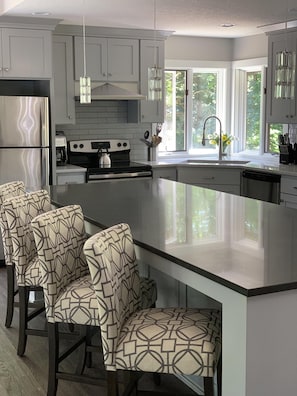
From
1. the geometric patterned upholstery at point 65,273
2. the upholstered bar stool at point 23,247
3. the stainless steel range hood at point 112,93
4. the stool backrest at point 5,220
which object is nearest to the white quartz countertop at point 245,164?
the stainless steel range hood at point 112,93

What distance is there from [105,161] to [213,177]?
122 cm

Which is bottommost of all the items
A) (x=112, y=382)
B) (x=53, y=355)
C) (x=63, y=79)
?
(x=53, y=355)

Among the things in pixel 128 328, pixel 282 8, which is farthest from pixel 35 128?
pixel 128 328

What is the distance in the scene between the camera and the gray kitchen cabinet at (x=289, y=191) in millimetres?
5375

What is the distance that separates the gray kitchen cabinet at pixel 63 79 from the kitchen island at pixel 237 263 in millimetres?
2400

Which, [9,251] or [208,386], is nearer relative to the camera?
[208,386]

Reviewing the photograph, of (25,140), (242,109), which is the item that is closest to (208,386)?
(25,140)

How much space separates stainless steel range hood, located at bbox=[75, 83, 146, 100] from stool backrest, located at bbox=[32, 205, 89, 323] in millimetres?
3022

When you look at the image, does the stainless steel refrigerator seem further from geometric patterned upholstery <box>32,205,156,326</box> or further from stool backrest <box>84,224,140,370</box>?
stool backrest <box>84,224,140,370</box>

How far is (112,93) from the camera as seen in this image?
235 inches

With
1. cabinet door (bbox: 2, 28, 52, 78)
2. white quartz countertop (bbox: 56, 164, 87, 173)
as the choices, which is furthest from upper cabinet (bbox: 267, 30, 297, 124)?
cabinet door (bbox: 2, 28, 52, 78)

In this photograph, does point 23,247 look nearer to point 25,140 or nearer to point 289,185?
point 25,140

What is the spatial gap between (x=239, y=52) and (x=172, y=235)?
4.74 m

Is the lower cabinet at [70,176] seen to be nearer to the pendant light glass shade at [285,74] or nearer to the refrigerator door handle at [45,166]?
the refrigerator door handle at [45,166]
